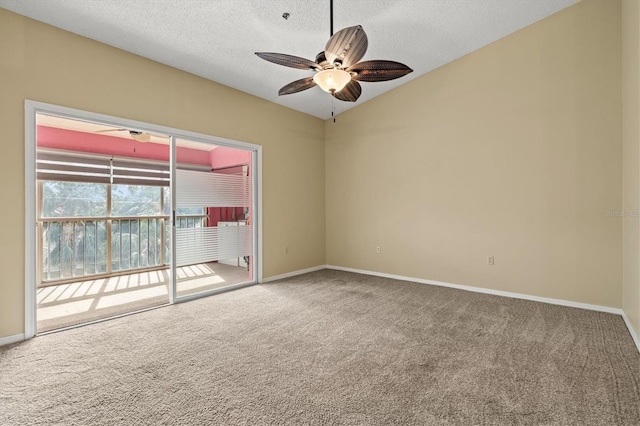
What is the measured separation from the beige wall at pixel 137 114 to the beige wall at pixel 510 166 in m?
1.19

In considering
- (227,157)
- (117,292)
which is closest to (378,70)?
(227,157)

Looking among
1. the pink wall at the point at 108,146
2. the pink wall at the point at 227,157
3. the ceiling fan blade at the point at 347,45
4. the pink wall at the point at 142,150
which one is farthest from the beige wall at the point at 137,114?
the pink wall at the point at 108,146

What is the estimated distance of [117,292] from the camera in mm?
4336

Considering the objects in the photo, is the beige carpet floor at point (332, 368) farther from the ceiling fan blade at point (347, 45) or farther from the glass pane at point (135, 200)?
the glass pane at point (135, 200)

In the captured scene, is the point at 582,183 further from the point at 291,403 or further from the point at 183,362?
the point at 183,362

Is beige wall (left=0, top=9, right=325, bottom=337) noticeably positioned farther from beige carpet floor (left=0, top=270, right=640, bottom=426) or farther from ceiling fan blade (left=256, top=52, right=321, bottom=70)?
ceiling fan blade (left=256, top=52, right=321, bottom=70)

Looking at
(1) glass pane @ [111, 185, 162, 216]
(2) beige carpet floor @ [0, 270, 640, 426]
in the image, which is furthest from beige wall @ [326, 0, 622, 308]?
(1) glass pane @ [111, 185, 162, 216]

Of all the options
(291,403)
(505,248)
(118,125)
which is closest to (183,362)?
(291,403)

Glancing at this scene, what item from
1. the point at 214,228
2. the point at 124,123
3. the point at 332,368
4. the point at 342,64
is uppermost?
the point at 342,64

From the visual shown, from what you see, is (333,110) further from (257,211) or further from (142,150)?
(142,150)

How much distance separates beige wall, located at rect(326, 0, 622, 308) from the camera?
3.31 metres

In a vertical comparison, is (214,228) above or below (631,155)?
below

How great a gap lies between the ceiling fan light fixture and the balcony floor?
3253 mm

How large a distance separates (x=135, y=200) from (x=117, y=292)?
2.19 metres
